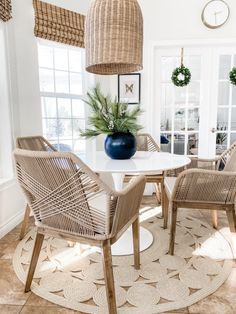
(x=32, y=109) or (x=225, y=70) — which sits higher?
(x=225, y=70)

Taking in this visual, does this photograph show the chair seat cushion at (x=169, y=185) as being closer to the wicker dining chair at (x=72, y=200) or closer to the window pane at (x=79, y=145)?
the wicker dining chair at (x=72, y=200)

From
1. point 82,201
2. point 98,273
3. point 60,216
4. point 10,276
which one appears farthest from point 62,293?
point 82,201

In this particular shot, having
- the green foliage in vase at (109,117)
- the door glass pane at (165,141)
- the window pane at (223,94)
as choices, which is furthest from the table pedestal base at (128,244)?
the window pane at (223,94)

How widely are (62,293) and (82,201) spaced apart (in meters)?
0.69

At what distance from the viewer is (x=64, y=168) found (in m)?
1.19

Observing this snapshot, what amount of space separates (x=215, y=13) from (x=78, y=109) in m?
1.94

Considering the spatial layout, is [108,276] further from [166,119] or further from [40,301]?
[166,119]

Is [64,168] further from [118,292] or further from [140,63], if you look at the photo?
[140,63]

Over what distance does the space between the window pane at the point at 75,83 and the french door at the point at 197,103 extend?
93 cm

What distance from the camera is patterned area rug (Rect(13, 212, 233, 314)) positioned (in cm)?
151

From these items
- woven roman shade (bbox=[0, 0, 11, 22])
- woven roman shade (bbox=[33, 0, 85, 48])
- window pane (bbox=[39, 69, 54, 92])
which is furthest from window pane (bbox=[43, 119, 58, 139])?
woven roman shade (bbox=[0, 0, 11, 22])

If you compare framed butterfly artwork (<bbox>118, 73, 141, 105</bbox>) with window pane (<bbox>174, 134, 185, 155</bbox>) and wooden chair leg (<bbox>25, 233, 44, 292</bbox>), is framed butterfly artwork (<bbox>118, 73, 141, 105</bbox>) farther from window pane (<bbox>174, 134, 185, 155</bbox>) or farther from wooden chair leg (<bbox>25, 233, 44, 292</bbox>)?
wooden chair leg (<bbox>25, 233, 44, 292</bbox>)

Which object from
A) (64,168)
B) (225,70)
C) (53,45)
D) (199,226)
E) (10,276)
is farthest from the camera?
(225,70)

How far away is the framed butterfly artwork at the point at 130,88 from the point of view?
3299 millimetres
